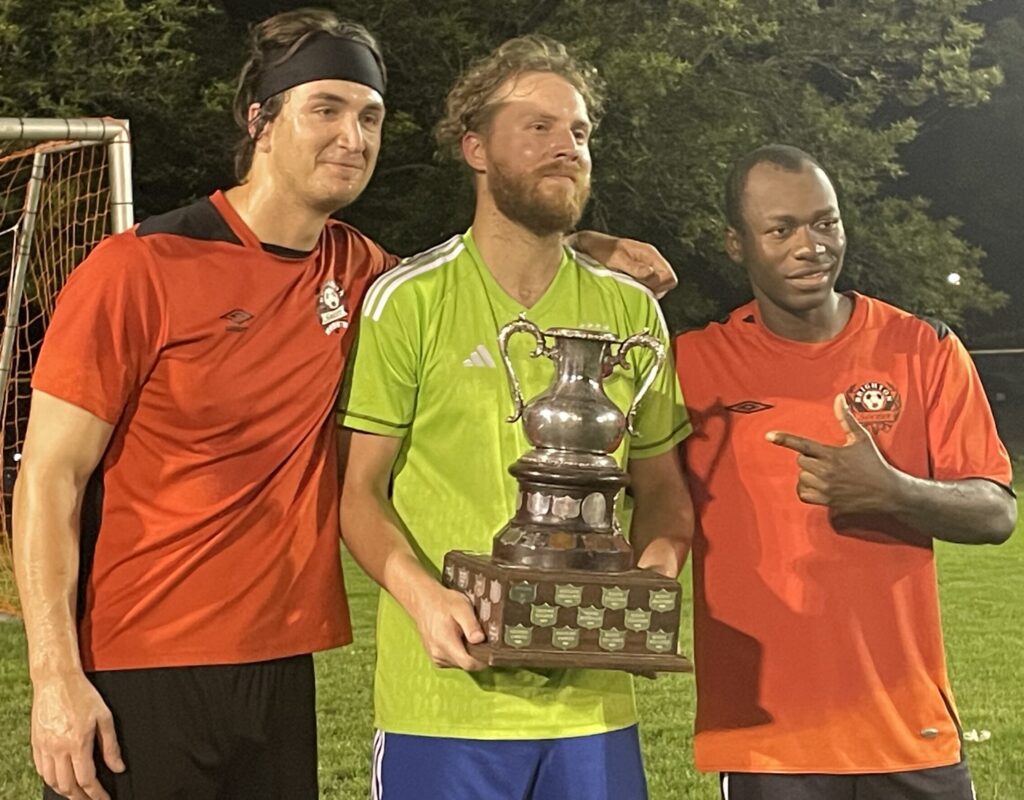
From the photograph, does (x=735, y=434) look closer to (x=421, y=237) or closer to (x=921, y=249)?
(x=421, y=237)

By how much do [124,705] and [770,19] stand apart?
18.1m

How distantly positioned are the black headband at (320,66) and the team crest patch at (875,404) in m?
1.16

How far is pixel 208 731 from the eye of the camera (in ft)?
9.22

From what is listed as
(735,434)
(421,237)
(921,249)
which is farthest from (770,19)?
(735,434)

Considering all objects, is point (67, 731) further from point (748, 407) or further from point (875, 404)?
point (875, 404)

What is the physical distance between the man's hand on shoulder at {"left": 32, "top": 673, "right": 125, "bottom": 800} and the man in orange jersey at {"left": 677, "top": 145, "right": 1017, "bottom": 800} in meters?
1.21

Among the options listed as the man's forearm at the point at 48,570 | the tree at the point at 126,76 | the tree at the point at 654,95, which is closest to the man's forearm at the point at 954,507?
the man's forearm at the point at 48,570

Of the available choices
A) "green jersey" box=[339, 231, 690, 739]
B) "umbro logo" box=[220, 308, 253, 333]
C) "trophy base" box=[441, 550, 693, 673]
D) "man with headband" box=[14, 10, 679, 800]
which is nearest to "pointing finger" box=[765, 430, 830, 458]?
"green jersey" box=[339, 231, 690, 739]

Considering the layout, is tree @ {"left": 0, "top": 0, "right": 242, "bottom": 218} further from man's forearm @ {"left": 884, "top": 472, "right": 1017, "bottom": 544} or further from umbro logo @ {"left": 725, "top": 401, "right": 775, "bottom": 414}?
man's forearm @ {"left": 884, "top": 472, "right": 1017, "bottom": 544}

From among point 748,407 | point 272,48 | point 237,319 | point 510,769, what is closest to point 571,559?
point 510,769

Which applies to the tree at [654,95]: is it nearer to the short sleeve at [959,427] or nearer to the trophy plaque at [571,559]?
the short sleeve at [959,427]

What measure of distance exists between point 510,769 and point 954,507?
1.00 metres

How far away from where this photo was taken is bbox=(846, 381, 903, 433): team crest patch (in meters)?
2.93

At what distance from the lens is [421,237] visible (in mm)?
17688
